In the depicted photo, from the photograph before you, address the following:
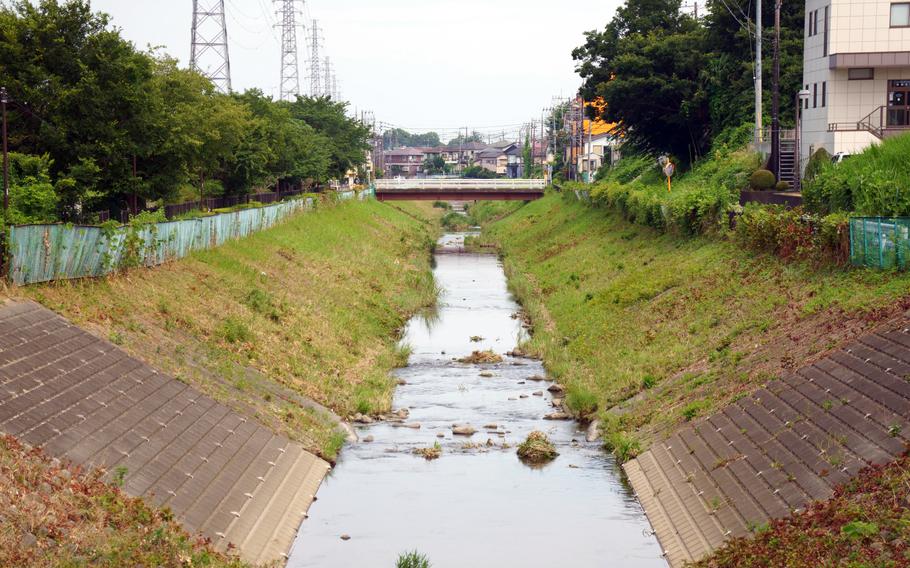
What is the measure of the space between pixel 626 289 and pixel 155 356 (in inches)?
836

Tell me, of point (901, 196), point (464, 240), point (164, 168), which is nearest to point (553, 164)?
point (464, 240)

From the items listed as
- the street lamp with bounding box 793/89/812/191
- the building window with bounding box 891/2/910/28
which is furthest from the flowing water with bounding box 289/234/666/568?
the building window with bounding box 891/2/910/28

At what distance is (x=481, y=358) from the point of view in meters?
38.6

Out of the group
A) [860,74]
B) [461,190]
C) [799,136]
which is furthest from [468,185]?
[860,74]

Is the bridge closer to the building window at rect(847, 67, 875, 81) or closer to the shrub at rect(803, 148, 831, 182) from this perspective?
the building window at rect(847, 67, 875, 81)

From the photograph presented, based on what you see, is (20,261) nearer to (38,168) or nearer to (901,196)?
(38,168)

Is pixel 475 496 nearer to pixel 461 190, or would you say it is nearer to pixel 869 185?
pixel 869 185

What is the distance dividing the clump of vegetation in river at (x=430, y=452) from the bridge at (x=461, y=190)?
73.6 metres

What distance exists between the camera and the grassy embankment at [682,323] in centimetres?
2552

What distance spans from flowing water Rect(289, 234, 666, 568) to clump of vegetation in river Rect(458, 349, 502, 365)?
9.21ft

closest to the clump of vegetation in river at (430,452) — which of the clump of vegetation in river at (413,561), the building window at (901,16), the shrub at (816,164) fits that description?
the clump of vegetation in river at (413,561)

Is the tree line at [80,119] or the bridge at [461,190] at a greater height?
the tree line at [80,119]

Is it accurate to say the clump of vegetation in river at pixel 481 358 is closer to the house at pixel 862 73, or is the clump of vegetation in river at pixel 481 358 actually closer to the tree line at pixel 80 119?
the tree line at pixel 80 119

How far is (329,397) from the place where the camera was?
3038 centimetres
